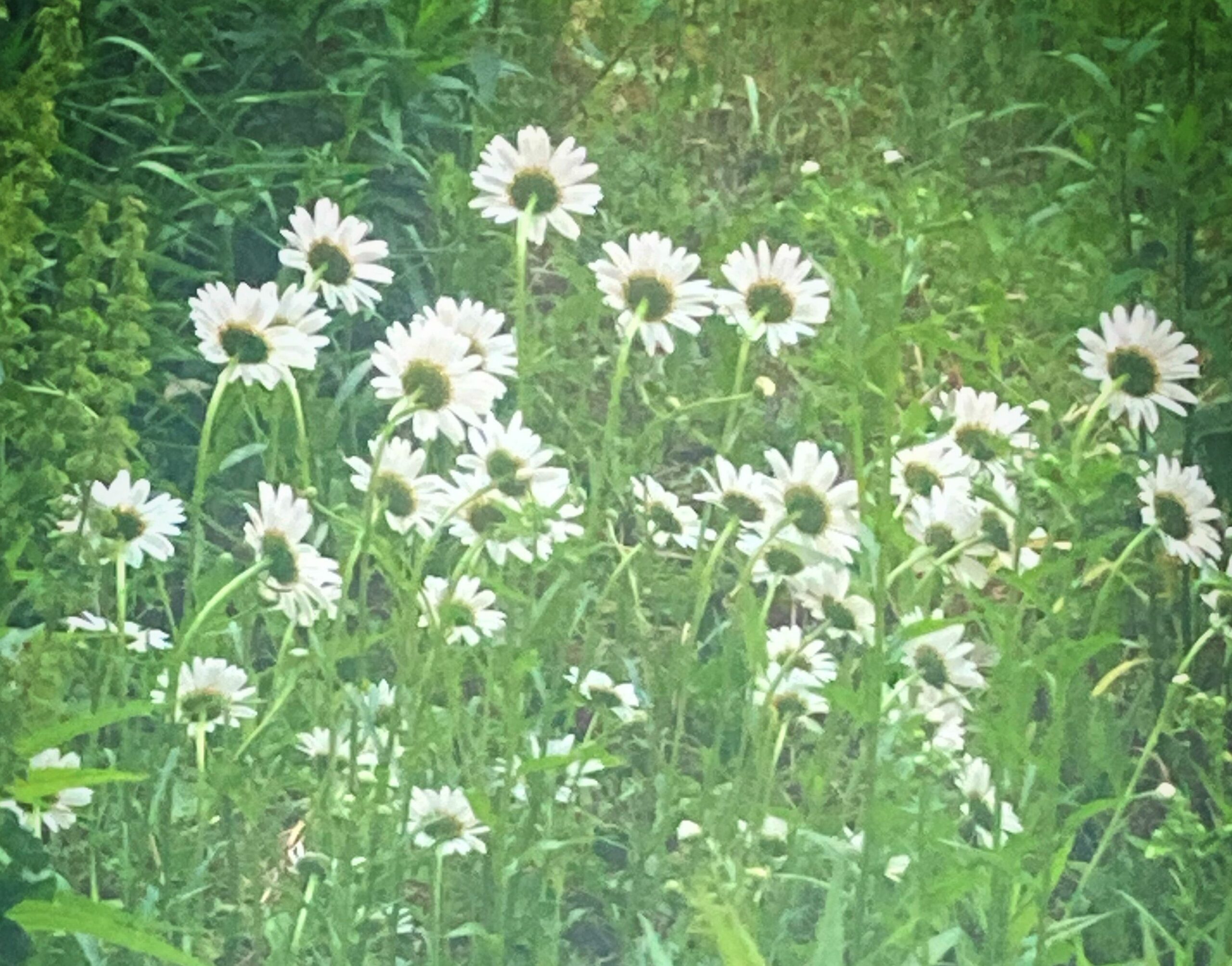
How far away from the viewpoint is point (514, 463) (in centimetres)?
102

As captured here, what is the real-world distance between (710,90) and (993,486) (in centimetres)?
36

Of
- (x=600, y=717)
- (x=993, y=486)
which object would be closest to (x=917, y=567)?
(x=993, y=486)

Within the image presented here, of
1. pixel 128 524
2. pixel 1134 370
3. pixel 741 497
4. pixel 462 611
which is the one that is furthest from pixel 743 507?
pixel 128 524

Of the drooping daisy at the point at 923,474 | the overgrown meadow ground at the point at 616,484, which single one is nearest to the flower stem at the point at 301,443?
the overgrown meadow ground at the point at 616,484

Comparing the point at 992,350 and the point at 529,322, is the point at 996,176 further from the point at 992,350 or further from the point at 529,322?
the point at 529,322

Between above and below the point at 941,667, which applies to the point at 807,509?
Result: above

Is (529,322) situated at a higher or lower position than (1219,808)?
higher

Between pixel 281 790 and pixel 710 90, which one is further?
pixel 710 90

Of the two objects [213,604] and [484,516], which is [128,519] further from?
[484,516]

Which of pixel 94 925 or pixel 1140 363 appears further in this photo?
pixel 1140 363

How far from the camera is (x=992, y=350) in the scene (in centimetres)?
107

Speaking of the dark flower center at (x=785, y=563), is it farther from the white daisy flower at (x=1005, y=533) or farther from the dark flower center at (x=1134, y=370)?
the dark flower center at (x=1134, y=370)

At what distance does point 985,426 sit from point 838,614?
0.59 ft

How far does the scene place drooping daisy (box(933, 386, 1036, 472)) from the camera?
3.45 ft
